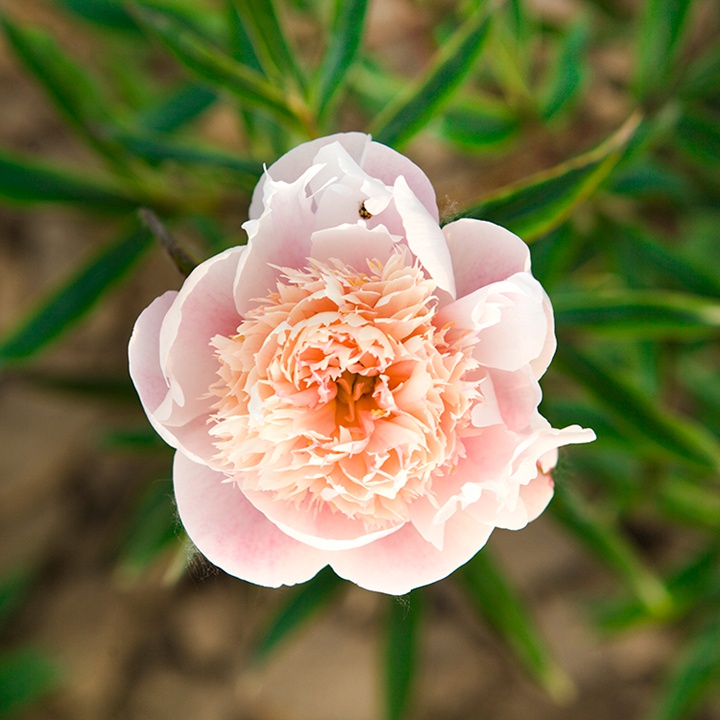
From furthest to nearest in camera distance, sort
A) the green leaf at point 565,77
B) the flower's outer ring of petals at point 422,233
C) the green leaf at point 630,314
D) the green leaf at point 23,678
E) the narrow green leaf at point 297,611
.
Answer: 1. the green leaf at point 23,678
2. the narrow green leaf at point 297,611
3. the green leaf at point 565,77
4. the green leaf at point 630,314
5. the flower's outer ring of petals at point 422,233

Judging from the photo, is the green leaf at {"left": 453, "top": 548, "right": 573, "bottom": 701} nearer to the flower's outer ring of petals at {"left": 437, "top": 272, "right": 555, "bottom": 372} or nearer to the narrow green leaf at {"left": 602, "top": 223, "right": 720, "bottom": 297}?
the narrow green leaf at {"left": 602, "top": 223, "right": 720, "bottom": 297}

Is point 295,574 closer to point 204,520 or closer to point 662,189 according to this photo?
point 204,520

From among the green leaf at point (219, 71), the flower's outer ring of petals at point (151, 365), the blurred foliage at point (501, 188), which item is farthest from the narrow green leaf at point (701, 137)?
the flower's outer ring of petals at point (151, 365)

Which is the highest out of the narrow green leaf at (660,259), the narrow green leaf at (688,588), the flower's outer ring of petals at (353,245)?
the flower's outer ring of petals at (353,245)

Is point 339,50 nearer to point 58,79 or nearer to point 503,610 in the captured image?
point 58,79

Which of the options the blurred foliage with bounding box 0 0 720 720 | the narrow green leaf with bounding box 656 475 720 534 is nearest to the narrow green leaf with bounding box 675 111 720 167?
the blurred foliage with bounding box 0 0 720 720

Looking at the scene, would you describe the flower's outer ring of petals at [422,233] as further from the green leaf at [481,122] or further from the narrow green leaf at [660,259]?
the narrow green leaf at [660,259]

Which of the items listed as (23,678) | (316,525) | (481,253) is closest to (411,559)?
(316,525)

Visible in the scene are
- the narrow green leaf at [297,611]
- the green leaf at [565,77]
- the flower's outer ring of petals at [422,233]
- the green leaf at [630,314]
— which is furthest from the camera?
the narrow green leaf at [297,611]
